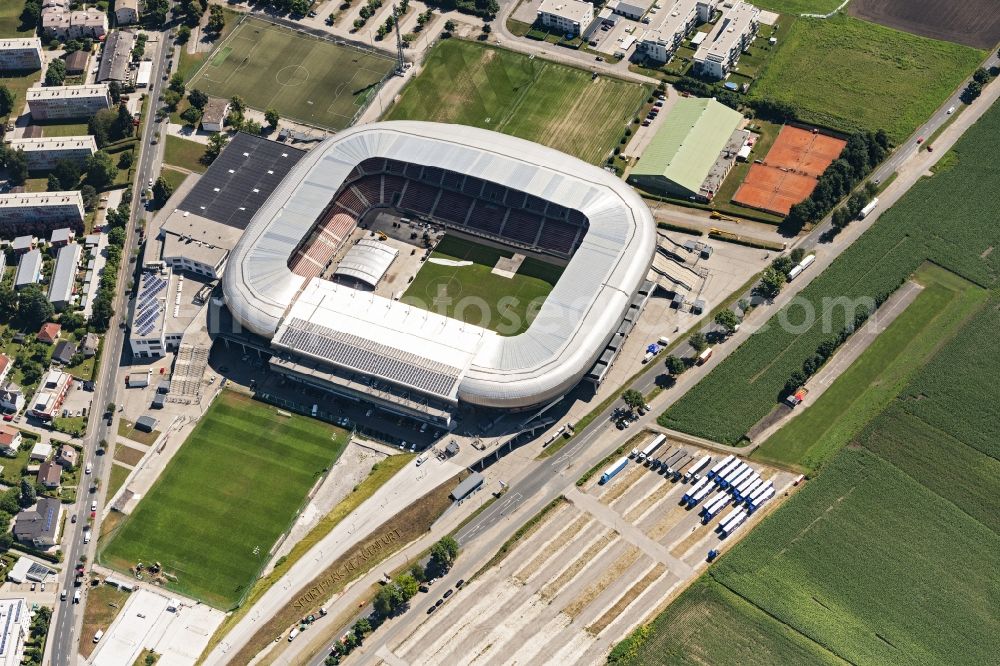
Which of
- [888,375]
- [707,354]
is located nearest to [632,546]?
[707,354]

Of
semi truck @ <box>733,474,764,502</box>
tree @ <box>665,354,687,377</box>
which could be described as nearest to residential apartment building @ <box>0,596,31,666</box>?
tree @ <box>665,354,687,377</box>

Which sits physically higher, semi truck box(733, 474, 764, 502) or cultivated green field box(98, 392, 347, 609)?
semi truck box(733, 474, 764, 502)

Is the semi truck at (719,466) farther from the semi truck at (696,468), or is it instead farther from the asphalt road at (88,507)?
the asphalt road at (88,507)

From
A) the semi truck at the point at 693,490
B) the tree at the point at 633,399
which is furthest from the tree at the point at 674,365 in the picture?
the semi truck at the point at 693,490

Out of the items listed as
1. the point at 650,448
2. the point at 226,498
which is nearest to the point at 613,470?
the point at 650,448

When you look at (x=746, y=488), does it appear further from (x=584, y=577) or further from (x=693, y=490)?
(x=584, y=577)

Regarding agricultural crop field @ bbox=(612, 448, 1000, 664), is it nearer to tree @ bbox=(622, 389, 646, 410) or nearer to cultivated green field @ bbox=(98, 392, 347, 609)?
tree @ bbox=(622, 389, 646, 410)
